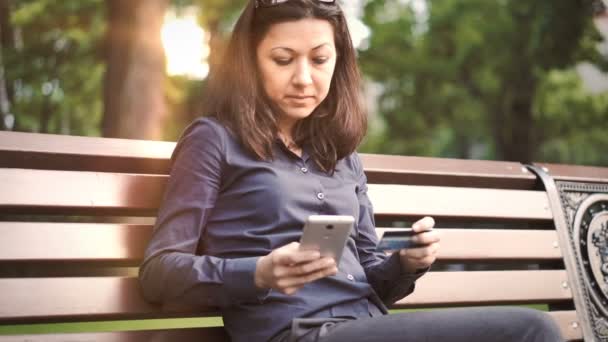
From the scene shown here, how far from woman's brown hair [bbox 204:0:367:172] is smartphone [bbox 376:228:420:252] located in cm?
45

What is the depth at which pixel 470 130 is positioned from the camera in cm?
2114

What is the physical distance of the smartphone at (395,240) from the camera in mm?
2316

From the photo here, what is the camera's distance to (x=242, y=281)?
7.08ft

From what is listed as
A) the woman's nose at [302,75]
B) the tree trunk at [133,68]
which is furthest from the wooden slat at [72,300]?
the tree trunk at [133,68]

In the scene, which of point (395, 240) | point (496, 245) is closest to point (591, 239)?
point (496, 245)

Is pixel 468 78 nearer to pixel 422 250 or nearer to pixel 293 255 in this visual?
pixel 422 250

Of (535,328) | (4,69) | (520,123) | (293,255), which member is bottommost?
(520,123)

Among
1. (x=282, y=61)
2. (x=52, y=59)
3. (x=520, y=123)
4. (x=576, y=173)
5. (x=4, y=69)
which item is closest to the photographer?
(x=282, y=61)

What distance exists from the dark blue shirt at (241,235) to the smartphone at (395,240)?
0.67 ft

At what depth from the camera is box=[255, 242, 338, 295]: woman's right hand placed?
2.00 m

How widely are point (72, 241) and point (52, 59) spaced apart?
A: 12.7 meters

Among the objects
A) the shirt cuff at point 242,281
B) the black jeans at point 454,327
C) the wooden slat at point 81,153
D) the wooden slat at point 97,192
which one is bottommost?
the black jeans at point 454,327

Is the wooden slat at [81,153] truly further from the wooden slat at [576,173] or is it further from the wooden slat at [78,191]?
the wooden slat at [576,173]

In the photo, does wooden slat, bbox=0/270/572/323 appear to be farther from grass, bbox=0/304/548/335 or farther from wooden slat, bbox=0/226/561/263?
grass, bbox=0/304/548/335
